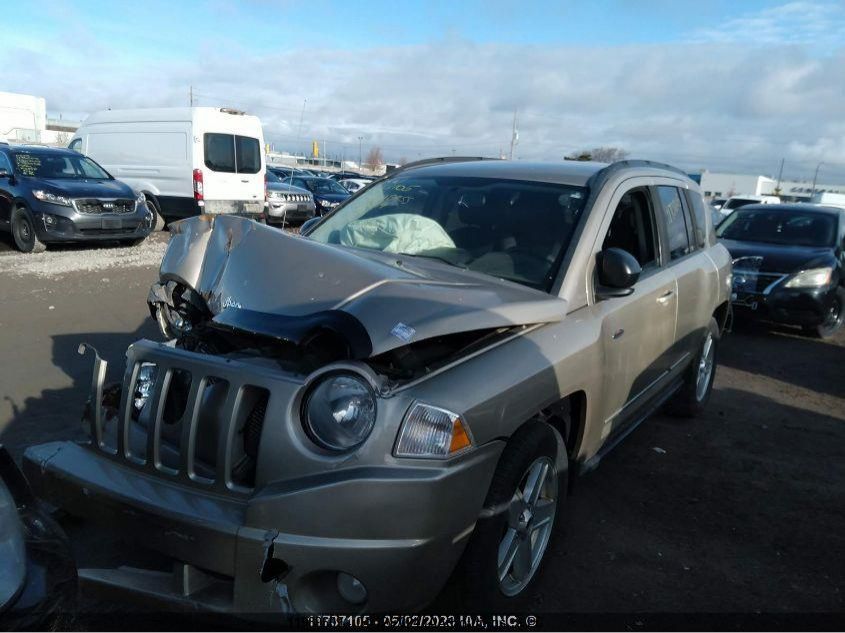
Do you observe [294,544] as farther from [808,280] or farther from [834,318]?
[834,318]

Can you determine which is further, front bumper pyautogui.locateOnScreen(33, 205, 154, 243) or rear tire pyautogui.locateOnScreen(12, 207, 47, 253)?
rear tire pyautogui.locateOnScreen(12, 207, 47, 253)

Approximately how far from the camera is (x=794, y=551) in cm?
354

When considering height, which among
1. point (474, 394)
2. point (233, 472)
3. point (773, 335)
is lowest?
point (773, 335)

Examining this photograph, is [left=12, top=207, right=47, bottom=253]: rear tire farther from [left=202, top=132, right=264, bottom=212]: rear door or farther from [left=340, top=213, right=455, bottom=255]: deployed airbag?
[left=340, top=213, right=455, bottom=255]: deployed airbag

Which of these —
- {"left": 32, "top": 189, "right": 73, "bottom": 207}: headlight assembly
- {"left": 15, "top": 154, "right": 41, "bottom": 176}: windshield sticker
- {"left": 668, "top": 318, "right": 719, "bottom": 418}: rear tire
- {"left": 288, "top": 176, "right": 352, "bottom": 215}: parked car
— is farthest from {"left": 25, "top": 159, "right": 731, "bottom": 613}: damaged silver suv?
{"left": 288, "top": 176, "right": 352, "bottom": 215}: parked car

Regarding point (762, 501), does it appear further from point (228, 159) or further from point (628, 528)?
point (228, 159)

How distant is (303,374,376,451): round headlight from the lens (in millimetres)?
2312

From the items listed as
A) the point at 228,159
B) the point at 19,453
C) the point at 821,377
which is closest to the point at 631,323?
the point at 19,453

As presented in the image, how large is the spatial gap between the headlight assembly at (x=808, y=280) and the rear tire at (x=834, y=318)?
580 mm

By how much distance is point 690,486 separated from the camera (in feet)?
13.8

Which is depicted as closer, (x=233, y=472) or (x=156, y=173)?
(x=233, y=472)

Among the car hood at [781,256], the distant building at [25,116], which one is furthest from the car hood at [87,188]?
the distant building at [25,116]

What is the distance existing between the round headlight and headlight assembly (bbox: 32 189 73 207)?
34.3 ft

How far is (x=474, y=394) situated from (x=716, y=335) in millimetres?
3962
